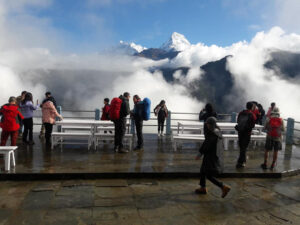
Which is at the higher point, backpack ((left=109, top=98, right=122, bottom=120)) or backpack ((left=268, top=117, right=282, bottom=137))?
backpack ((left=109, top=98, right=122, bottom=120))

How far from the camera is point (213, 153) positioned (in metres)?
5.53

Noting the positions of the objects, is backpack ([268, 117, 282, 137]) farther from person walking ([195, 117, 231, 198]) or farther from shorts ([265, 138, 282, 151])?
person walking ([195, 117, 231, 198])

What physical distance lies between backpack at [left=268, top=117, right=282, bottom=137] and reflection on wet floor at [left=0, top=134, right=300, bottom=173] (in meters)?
0.91

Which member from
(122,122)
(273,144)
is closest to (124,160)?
(122,122)

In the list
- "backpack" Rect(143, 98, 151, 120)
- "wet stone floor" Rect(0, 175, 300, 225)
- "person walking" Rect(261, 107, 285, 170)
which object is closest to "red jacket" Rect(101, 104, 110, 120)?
"backpack" Rect(143, 98, 151, 120)

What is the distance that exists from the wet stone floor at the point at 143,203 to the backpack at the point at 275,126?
1.26 meters

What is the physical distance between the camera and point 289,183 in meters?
6.75

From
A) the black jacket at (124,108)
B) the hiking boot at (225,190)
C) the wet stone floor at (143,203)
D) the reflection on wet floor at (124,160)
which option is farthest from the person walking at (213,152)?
the black jacket at (124,108)

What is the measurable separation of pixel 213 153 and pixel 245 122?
223 centimetres

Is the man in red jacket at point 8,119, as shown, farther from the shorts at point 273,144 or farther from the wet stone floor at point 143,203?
the shorts at point 273,144

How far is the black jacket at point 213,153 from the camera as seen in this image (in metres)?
5.49

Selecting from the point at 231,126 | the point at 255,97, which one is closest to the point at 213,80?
the point at 255,97

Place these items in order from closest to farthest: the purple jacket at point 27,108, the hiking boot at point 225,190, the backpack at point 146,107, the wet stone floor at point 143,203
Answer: the wet stone floor at point 143,203 < the hiking boot at point 225,190 < the backpack at point 146,107 < the purple jacket at point 27,108

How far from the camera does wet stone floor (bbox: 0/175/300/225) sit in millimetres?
4598
